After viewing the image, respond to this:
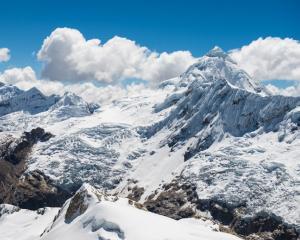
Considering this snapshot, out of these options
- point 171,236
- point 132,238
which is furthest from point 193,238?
point 132,238

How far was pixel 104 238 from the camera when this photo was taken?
198 meters

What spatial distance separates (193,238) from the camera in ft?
654

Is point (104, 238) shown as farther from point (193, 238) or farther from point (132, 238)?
point (193, 238)

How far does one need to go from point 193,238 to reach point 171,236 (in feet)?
24.1

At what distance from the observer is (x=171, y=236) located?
198 m

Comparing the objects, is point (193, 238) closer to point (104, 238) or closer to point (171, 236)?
point (171, 236)

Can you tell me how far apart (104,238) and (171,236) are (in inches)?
847

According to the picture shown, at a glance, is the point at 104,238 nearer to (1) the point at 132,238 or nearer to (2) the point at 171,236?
(1) the point at 132,238

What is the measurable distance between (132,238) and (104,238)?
367 inches

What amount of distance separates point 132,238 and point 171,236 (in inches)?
501

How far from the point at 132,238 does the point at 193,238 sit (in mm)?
20041

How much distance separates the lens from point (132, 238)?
19538cm

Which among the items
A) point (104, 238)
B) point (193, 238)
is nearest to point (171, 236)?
point (193, 238)
